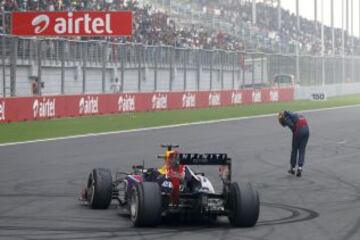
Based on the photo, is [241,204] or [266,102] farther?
[266,102]

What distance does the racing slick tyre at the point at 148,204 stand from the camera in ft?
34.6

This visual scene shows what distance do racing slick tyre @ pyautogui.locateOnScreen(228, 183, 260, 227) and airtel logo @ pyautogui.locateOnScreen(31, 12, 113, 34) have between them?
28039 mm

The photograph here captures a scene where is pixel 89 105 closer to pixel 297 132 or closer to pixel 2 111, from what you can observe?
pixel 2 111

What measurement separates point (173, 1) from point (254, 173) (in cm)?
4229

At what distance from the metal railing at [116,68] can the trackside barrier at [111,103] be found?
346 mm

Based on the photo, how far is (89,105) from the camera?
35062 millimetres

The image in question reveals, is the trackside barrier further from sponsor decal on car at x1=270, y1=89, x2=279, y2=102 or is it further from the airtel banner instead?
the airtel banner

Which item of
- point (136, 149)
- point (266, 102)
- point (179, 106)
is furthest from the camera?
point (266, 102)

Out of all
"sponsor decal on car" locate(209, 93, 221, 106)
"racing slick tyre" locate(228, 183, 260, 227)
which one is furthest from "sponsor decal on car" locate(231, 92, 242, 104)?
"racing slick tyre" locate(228, 183, 260, 227)

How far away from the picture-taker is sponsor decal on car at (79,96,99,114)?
113 ft

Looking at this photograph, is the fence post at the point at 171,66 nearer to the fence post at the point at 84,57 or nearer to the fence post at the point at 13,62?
the fence post at the point at 84,57

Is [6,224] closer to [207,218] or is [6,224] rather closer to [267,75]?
[207,218]

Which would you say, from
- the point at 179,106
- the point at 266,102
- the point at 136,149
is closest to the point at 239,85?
the point at 266,102

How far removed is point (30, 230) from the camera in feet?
34.2
